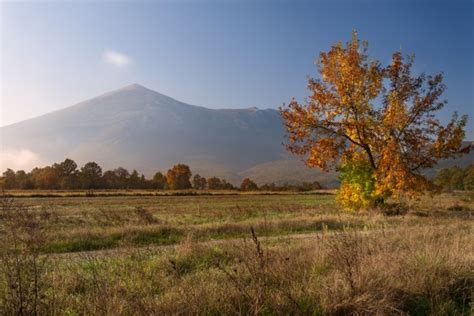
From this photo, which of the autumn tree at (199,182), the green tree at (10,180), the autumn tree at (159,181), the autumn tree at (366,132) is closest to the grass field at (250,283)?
the autumn tree at (366,132)

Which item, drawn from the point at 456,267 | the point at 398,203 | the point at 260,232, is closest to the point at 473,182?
the point at 398,203

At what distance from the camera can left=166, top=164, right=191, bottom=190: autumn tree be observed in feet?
373

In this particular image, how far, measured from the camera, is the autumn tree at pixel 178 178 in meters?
114

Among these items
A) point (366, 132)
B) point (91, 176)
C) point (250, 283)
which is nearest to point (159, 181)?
point (91, 176)

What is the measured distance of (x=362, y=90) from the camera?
2358 cm

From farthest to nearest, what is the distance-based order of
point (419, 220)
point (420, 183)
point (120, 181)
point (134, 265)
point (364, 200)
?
point (120, 181) → point (364, 200) → point (420, 183) → point (419, 220) → point (134, 265)

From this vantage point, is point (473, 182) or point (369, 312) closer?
point (369, 312)

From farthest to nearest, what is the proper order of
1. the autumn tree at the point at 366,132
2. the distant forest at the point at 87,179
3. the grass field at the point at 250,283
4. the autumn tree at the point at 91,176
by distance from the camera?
the autumn tree at the point at 91,176 → the distant forest at the point at 87,179 → the autumn tree at the point at 366,132 → the grass field at the point at 250,283

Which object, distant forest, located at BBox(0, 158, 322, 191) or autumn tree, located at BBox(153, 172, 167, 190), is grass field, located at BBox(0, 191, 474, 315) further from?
autumn tree, located at BBox(153, 172, 167, 190)

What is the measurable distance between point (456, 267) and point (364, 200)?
57.6 ft

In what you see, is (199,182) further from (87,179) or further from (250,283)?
(250,283)

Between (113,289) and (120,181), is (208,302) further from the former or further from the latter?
(120,181)

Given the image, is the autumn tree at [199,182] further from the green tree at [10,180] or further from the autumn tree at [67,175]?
the green tree at [10,180]

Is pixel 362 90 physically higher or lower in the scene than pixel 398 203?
higher
